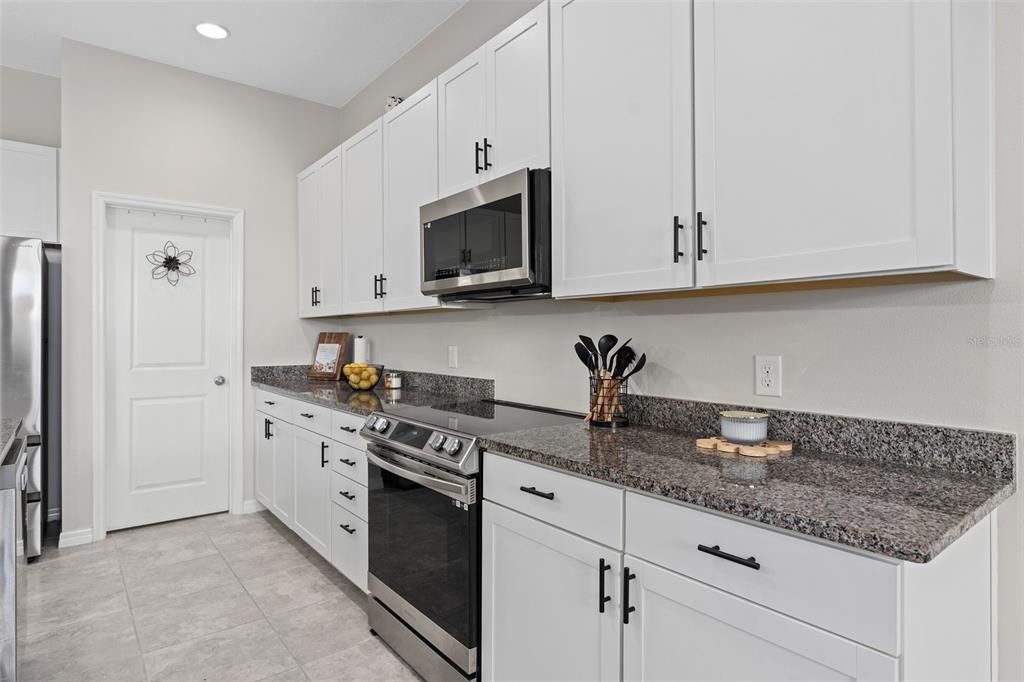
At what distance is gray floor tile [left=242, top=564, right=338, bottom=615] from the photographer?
8.53 ft

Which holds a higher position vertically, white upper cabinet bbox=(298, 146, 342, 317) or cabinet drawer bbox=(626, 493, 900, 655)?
white upper cabinet bbox=(298, 146, 342, 317)

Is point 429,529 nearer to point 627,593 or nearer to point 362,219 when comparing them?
point 627,593

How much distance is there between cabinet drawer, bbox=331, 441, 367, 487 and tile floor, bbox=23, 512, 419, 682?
0.59 metres

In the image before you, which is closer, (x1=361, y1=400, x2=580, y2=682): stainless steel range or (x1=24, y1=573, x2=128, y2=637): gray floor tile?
(x1=361, y1=400, x2=580, y2=682): stainless steel range

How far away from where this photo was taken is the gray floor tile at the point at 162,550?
121 inches

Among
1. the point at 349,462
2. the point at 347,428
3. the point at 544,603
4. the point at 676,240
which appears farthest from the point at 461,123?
the point at 544,603

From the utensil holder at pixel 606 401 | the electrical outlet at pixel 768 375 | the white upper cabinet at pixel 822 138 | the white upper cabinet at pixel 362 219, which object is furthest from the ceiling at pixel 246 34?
the electrical outlet at pixel 768 375

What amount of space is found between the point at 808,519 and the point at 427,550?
1325 mm

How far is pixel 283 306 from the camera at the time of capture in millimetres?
4098

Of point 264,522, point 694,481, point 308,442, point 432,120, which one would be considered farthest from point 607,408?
point 264,522

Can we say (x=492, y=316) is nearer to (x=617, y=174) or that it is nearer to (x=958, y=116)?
(x=617, y=174)

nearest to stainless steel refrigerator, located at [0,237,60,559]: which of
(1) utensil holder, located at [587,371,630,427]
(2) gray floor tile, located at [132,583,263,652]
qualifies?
(2) gray floor tile, located at [132,583,263,652]

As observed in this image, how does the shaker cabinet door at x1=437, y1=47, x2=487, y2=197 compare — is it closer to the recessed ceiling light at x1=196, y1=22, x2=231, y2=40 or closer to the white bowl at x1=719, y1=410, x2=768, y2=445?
the white bowl at x1=719, y1=410, x2=768, y2=445

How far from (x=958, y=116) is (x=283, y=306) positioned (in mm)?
3875
